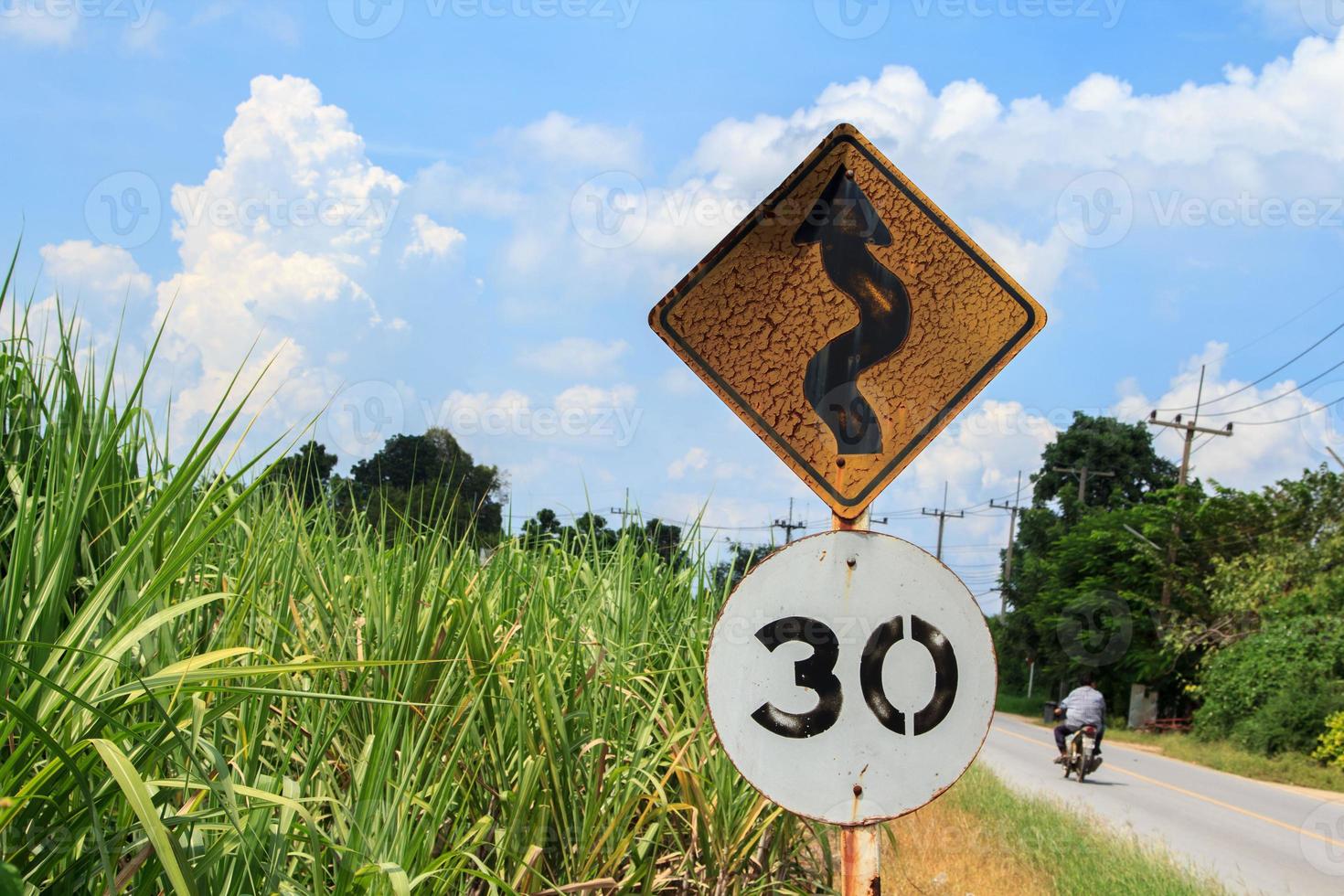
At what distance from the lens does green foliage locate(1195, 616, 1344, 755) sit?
24938mm

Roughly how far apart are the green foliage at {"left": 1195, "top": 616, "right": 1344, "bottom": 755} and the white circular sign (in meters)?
25.5

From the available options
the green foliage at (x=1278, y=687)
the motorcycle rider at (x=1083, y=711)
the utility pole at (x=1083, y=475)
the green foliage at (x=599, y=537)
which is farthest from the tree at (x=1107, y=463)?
the green foliage at (x=599, y=537)

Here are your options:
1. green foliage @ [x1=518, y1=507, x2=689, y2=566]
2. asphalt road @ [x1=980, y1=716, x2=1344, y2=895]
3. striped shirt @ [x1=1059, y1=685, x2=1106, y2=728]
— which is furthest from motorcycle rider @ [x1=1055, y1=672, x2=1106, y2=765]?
green foliage @ [x1=518, y1=507, x2=689, y2=566]

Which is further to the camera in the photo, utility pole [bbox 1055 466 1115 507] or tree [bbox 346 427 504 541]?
utility pole [bbox 1055 466 1115 507]

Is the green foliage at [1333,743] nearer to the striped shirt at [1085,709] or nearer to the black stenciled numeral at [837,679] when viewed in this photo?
the striped shirt at [1085,709]

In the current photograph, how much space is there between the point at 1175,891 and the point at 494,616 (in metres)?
5.40

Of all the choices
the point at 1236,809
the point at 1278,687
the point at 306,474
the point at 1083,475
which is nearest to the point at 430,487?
the point at 306,474

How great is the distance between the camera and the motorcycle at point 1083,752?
60.6 ft

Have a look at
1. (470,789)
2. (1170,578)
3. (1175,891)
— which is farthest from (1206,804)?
(1170,578)

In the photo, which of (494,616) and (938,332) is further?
(494,616)

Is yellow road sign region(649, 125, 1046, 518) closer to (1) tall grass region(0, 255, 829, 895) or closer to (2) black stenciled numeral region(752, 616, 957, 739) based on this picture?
(2) black stenciled numeral region(752, 616, 957, 739)

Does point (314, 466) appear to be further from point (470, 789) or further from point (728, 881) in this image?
point (728, 881)

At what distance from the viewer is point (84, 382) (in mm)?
3734

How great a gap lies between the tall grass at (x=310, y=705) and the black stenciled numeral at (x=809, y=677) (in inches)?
35.1
